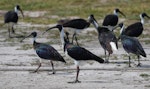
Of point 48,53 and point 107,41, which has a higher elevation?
point 107,41

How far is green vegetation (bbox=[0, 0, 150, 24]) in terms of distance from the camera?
30.5 meters

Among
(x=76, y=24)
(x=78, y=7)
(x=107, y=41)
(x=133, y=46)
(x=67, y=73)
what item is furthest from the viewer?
(x=78, y=7)

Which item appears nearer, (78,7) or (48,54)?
(48,54)

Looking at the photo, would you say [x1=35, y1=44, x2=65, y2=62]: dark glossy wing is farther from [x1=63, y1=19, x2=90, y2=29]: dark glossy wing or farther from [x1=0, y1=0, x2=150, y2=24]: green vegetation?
[x1=0, y1=0, x2=150, y2=24]: green vegetation

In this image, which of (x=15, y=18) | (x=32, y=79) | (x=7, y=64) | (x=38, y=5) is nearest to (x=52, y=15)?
(x=38, y=5)

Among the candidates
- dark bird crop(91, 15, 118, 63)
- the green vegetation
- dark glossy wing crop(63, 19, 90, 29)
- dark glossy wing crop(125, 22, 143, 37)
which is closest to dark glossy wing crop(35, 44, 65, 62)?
dark bird crop(91, 15, 118, 63)

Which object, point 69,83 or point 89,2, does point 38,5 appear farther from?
point 69,83

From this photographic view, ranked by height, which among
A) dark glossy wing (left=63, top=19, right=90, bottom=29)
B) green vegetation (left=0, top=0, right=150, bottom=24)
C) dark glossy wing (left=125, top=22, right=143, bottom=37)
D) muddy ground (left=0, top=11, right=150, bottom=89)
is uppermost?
green vegetation (left=0, top=0, right=150, bottom=24)

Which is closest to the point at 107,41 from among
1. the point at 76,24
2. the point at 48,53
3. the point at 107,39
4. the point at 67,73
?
the point at 107,39

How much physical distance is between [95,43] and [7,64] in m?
5.68

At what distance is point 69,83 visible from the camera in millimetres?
14594

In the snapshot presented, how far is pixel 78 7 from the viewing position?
109ft

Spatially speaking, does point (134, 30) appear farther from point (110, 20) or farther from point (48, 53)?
point (48, 53)

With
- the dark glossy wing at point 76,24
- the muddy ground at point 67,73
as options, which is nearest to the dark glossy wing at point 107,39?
the muddy ground at point 67,73
